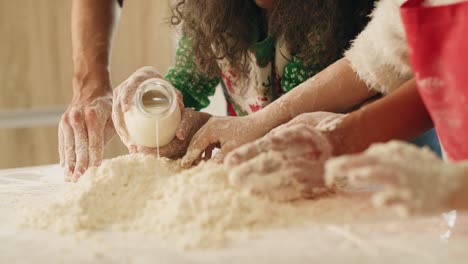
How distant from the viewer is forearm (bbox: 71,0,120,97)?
4.09 ft

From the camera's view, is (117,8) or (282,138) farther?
(117,8)

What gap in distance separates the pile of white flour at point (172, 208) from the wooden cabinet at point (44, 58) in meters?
1.77

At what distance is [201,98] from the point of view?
1.42m

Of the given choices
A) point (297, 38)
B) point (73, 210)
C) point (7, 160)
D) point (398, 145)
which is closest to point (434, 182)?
point (398, 145)

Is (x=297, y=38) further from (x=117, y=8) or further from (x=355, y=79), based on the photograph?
(x=117, y=8)

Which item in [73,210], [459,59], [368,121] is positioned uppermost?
[459,59]

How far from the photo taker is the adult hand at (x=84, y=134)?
107cm

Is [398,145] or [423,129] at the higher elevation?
[398,145]

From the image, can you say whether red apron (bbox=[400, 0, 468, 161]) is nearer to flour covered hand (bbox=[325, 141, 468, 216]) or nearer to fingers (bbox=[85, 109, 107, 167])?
flour covered hand (bbox=[325, 141, 468, 216])

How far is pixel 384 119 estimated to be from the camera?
2.63 ft

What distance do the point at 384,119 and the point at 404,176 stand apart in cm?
30

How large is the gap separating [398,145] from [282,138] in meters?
0.19

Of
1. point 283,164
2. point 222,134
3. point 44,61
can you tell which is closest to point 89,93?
point 222,134

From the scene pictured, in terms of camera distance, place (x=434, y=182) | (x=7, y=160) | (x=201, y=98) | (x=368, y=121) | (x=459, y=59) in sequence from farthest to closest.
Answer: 1. (x=7, y=160)
2. (x=201, y=98)
3. (x=368, y=121)
4. (x=459, y=59)
5. (x=434, y=182)
